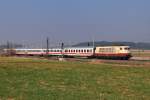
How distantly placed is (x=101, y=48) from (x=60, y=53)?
16.6 m

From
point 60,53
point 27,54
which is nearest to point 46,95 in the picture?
point 60,53

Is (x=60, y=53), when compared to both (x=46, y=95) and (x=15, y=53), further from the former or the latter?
(x=46, y=95)

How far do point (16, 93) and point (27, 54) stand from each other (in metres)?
97.0

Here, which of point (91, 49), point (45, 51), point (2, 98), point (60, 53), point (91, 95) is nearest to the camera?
point (2, 98)

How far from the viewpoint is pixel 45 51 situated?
341 feet

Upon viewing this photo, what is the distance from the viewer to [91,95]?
1516cm

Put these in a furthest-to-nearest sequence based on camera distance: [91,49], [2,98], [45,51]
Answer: [45,51]
[91,49]
[2,98]

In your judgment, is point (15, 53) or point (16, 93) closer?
point (16, 93)

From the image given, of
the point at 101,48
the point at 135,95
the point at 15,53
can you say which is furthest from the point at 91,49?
the point at 135,95

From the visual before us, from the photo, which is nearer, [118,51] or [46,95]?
[46,95]

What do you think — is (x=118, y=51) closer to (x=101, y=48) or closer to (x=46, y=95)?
(x=101, y=48)

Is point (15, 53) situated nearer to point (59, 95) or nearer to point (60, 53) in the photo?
point (60, 53)

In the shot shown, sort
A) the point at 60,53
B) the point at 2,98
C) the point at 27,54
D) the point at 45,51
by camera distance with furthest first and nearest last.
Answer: the point at 27,54 < the point at 45,51 < the point at 60,53 < the point at 2,98

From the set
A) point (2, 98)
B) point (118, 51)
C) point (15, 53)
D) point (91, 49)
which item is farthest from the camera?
point (15, 53)
